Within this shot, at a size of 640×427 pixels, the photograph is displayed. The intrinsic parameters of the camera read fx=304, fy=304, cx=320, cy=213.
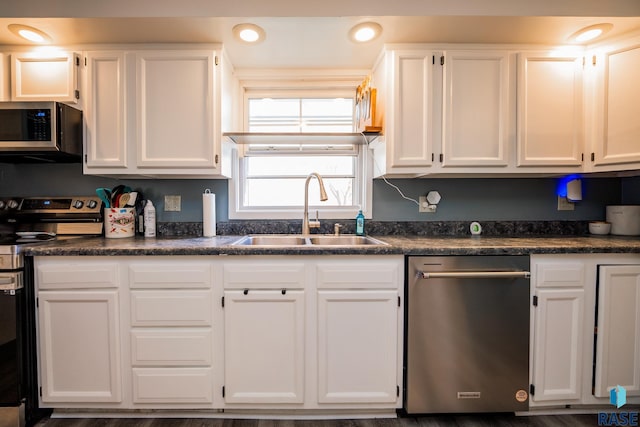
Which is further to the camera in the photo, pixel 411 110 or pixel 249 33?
pixel 411 110

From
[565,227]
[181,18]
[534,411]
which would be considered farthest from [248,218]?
[565,227]

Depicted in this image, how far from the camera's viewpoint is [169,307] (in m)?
1.55

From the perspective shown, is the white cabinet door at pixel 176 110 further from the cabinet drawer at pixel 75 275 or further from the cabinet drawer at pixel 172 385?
the cabinet drawer at pixel 172 385

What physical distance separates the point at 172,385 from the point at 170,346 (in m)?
0.21

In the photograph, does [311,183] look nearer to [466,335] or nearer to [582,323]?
[466,335]

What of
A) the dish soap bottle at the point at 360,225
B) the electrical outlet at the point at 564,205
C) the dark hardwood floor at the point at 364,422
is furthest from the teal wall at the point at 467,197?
the dark hardwood floor at the point at 364,422

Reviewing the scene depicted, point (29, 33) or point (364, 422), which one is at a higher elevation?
point (29, 33)

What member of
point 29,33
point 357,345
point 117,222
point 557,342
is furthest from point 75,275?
point 557,342

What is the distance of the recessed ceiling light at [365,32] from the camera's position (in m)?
1.66

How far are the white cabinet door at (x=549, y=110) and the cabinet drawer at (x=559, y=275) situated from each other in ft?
2.09

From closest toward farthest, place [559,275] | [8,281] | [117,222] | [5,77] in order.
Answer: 1. [8,281]
2. [559,275]
3. [5,77]
4. [117,222]

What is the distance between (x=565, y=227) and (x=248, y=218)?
228 cm

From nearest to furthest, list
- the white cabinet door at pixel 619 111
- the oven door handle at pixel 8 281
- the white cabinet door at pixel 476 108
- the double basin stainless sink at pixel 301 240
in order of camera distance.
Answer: the oven door handle at pixel 8 281, the white cabinet door at pixel 619 111, the white cabinet door at pixel 476 108, the double basin stainless sink at pixel 301 240

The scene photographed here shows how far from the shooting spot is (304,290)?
156 cm
